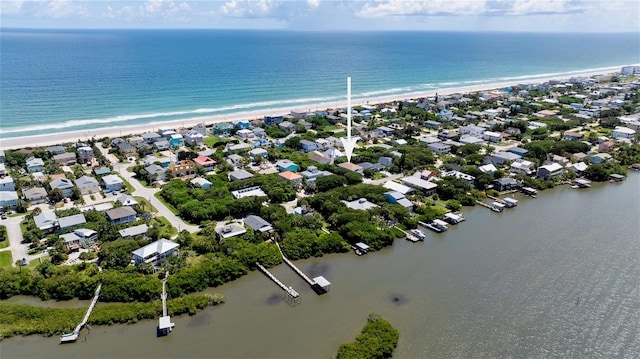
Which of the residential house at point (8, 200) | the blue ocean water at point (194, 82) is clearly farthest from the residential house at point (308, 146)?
the residential house at point (8, 200)

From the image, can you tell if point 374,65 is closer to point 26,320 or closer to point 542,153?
point 542,153

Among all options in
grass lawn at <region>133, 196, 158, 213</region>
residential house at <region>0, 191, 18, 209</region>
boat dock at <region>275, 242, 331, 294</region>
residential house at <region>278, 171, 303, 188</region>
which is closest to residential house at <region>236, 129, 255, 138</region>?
residential house at <region>278, 171, 303, 188</region>

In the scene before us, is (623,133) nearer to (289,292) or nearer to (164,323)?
(289,292)

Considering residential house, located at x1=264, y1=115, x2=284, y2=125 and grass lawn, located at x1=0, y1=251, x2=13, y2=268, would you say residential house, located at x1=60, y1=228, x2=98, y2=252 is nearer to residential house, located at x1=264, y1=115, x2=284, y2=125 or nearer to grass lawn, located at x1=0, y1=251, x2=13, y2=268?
grass lawn, located at x1=0, y1=251, x2=13, y2=268

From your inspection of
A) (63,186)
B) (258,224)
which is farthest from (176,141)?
(258,224)

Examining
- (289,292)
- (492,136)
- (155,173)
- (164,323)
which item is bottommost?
(289,292)

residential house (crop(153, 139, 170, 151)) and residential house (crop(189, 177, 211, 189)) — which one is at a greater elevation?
residential house (crop(153, 139, 170, 151))

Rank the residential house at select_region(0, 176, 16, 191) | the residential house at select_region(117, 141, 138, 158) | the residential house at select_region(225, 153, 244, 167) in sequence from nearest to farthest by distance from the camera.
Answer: the residential house at select_region(0, 176, 16, 191), the residential house at select_region(225, 153, 244, 167), the residential house at select_region(117, 141, 138, 158)
